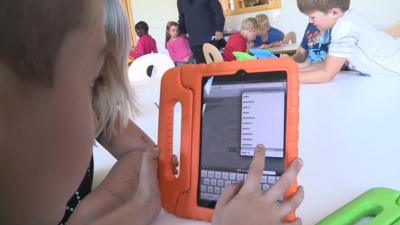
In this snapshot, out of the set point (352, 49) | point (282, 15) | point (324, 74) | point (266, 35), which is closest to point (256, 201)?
point (324, 74)

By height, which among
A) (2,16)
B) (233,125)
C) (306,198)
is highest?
(2,16)

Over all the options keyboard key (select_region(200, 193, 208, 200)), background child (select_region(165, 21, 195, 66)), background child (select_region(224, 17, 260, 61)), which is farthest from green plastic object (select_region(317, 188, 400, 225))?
background child (select_region(165, 21, 195, 66))

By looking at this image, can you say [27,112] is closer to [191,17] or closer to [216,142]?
[216,142]

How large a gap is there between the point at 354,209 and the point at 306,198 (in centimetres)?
6

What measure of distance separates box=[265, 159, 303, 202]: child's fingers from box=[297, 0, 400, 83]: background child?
699 mm

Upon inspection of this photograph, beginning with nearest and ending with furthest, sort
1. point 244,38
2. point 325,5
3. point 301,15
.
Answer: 1. point 325,5
2. point 244,38
3. point 301,15

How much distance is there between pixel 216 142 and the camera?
46 centimetres

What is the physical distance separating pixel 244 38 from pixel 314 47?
183cm

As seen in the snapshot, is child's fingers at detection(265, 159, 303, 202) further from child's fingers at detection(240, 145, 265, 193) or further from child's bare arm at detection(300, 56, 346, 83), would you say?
child's bare arm at detection(300, 56, 346, 83)

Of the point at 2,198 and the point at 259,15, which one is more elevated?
the point at 259,15

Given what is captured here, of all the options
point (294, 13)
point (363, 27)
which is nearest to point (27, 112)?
point (363, 27)

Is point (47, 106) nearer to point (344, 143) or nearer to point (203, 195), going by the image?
point (203, 195)

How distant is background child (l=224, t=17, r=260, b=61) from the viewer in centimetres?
306

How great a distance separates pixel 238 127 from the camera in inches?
17.5
